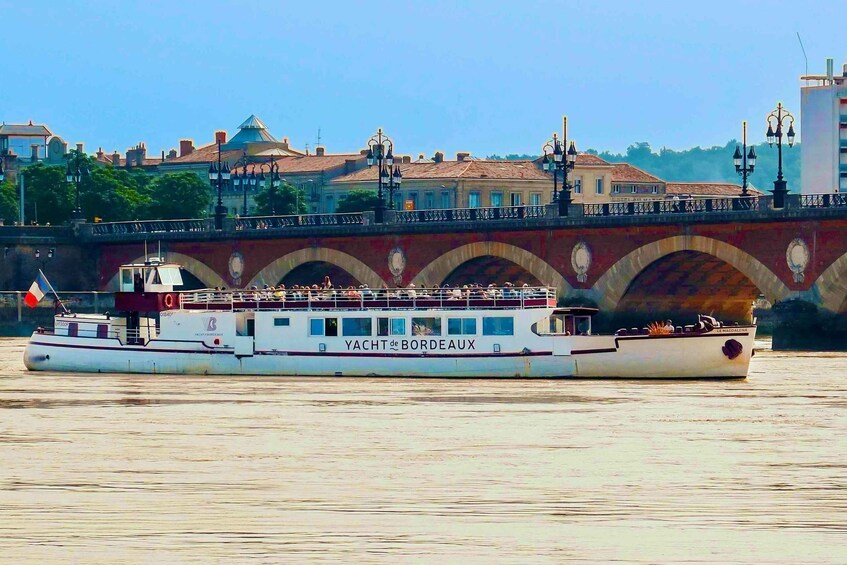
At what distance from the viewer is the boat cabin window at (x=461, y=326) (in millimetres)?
54312

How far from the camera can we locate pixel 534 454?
3469 cm

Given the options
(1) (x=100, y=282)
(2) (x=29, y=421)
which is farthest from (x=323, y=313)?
(1) (x=100, y=282)

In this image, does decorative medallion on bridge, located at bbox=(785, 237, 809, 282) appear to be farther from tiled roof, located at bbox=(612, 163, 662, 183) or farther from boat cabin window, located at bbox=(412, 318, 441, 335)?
tiled roof, located at bbox=(612, 163, 662, 183)

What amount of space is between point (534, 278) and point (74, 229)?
29.1 m

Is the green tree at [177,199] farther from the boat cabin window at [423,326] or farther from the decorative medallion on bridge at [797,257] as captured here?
the boat cabin window at [423,326]

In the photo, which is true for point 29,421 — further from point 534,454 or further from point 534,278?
point 534,278

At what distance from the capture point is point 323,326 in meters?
56.0

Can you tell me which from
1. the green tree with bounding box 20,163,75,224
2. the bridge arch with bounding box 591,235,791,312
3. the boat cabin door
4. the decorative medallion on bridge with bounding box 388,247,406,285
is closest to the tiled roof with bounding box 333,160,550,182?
the green tree with bounding box 20,163,75,224

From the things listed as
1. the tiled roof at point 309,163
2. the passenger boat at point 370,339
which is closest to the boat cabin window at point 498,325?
the passenger boat at point 370,339

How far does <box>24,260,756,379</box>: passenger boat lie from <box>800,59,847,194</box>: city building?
271ft

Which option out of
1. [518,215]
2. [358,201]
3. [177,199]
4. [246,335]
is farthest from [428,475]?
[358,201]

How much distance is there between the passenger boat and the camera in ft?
173

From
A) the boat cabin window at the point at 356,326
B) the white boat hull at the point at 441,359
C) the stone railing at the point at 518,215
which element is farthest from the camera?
the stone railing at the point at 518,215

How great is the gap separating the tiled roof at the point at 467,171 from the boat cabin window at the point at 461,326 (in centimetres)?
8122
